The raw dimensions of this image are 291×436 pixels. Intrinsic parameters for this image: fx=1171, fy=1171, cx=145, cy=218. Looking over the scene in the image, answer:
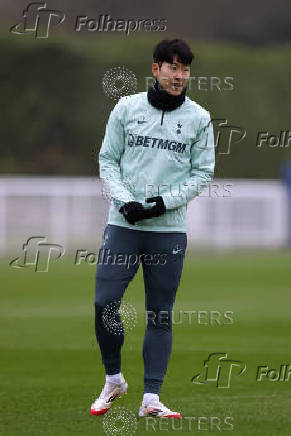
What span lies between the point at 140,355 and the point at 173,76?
11.2ft

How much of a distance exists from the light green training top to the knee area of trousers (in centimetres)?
45

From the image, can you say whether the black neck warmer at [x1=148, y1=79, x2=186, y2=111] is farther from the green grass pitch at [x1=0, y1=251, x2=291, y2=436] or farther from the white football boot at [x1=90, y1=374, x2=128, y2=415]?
the green grass pitch at [x1=0, y1=251, x2=291, y2=436]

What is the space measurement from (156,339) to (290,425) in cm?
87

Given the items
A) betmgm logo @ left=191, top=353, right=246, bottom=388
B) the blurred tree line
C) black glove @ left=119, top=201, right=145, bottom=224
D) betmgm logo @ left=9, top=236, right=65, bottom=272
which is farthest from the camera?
the blurred tree line

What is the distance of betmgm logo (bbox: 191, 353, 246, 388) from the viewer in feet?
25.6

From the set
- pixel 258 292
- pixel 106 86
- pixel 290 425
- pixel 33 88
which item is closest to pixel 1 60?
pixel 33 88

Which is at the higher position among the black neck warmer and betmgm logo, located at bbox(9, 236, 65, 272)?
the black neck warmer

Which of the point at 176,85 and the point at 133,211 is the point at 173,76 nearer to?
the point at 176,85

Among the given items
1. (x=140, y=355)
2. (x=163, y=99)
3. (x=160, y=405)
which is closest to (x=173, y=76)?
(x=163, y=99)

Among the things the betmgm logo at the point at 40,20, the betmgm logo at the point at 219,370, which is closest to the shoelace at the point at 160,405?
the betmgm logo at the point at 219,370

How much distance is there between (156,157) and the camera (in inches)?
249

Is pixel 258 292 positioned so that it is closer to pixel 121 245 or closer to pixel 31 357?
pixel 31 357

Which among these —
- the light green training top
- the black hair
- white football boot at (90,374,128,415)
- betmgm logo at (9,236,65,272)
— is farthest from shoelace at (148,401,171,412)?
betmgm logo at (9,236,65,272)

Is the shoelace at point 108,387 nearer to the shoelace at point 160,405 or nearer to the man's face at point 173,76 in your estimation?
the shoelace at point 160,405
